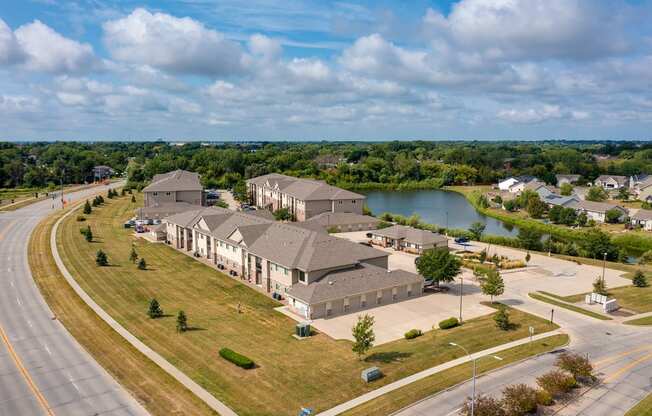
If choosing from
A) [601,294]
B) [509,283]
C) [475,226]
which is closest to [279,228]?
[509,283]

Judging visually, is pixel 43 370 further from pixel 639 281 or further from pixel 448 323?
pixel 639 281

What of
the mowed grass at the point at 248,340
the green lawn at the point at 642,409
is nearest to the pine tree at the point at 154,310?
the mowed grass at the point at 248,340

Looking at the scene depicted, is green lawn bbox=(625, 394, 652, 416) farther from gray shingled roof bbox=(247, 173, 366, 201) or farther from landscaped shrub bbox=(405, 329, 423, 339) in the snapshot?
gray shingled roof bbox=(247, 173, 366, 201)

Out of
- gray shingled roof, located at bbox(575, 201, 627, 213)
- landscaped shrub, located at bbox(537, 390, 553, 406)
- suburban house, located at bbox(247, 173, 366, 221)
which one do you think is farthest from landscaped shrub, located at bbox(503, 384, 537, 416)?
gray shingled roof, located at bbox(575, 201, 627, 213)

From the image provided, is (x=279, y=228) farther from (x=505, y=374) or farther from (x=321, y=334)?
(x=505, y=374)


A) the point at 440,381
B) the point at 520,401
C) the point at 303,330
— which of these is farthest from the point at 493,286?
the point at 520,401

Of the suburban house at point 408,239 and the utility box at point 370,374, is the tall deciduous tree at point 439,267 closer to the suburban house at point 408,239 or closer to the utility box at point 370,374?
the suburban house at point 408,239
